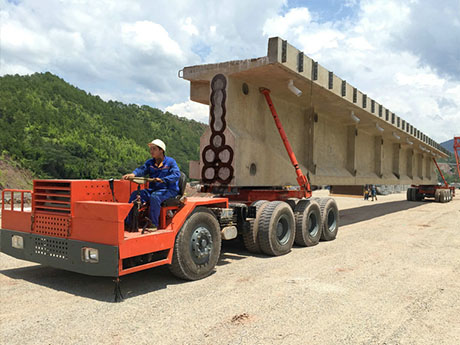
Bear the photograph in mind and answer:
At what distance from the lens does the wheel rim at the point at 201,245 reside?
6.04 metres

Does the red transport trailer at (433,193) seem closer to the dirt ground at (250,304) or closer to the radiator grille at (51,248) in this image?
the dirt ground at (250,304)

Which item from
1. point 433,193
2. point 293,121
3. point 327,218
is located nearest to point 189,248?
point 327,218

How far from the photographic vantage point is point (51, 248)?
5.53m

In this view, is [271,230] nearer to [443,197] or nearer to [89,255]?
[89,255]

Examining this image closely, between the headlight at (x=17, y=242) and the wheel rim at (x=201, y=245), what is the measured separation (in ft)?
8.26

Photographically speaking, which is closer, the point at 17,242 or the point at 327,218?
the point at 17,242

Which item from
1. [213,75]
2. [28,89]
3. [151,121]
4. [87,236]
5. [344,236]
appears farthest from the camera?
[151,121]

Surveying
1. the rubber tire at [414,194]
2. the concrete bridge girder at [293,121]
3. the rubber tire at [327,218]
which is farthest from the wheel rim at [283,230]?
the rubber tire at [414,194]

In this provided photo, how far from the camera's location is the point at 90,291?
548 cm

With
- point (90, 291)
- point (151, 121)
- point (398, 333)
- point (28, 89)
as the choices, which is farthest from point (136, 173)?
point (151, 121)

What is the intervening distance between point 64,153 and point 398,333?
47847mm

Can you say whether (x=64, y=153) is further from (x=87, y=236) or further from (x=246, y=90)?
(x=87, y=236)

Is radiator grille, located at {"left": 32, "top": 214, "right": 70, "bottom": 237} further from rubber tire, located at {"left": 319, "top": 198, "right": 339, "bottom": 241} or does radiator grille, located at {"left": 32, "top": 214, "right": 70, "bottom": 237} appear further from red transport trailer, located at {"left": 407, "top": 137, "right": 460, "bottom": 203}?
red transport trailer, located at {"left": 407, "top": 137, "right": 460, "bottom": 203}

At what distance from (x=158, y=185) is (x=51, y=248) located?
1.74 m
